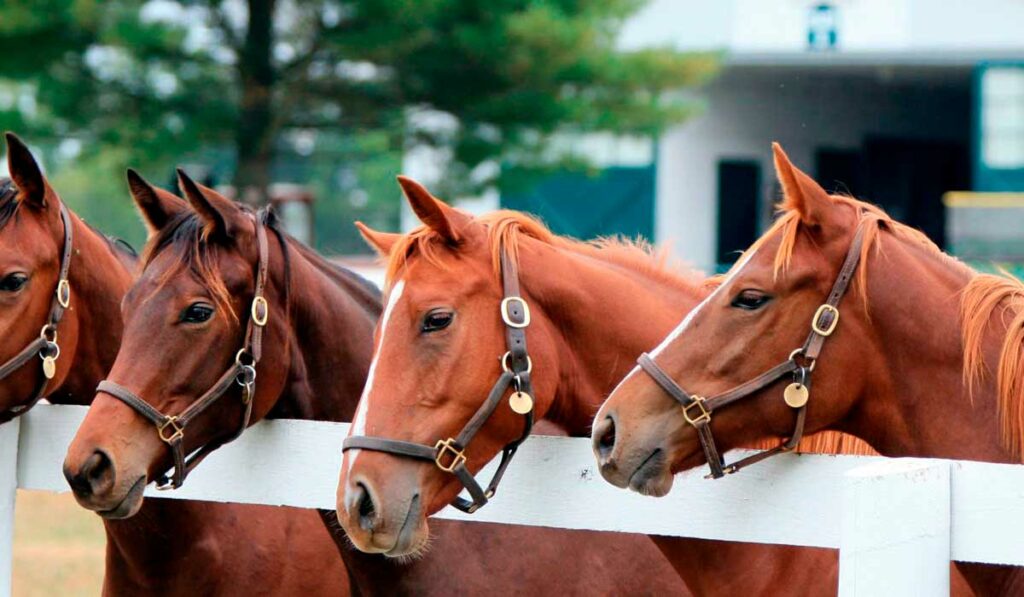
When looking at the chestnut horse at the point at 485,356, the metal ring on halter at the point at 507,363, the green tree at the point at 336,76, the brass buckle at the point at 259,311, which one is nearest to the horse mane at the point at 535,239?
the chestnut horse at the point at 485,356

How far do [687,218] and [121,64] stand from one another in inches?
341

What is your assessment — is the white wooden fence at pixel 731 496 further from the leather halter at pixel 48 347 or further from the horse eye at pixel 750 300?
the horse eye at pixel 750 300

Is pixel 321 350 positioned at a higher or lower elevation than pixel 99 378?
higher

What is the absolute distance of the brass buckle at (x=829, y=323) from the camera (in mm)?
3004

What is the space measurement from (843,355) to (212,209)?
6.04ft

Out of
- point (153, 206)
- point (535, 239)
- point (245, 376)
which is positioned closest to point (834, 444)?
point (535, 239)

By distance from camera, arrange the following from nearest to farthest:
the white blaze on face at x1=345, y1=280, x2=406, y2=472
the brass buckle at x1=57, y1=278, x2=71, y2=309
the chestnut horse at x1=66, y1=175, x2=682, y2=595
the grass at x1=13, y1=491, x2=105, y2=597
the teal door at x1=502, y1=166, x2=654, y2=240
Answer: the white blaze on face at x1=345, y1=280, x2=406, y2=472 < the chestnut horse at x1=66, y1=175, x2=682, y2=595 < the brass buckle at x1=57, y1=278, x2=71, y2=309 < the grass at x1=13, y1=491, x2=105, y2=597 < the teal door at x1=502, y1=166, x2=654, y2=240

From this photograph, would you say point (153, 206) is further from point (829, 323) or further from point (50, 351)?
point (829, 323)

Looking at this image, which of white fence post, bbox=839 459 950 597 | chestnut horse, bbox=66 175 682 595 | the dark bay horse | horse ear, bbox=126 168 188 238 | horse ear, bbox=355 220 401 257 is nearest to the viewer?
white fence post, bbox=839 459 950 597

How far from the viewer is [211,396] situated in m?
3.64

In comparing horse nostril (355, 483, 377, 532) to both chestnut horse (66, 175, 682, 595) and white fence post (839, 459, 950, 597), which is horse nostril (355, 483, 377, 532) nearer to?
chestnut horse (66, 175, 682, 595)

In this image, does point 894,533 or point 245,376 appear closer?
point 894,533

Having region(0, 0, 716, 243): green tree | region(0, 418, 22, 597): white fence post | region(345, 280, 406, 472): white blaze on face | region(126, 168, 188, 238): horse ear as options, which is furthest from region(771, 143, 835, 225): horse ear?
region(0, 0, 716, 243): green tree

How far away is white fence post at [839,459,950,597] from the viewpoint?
2254mm
